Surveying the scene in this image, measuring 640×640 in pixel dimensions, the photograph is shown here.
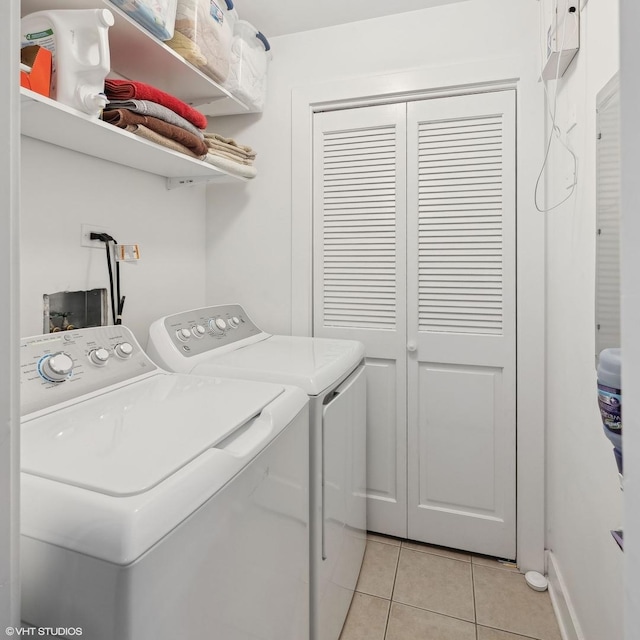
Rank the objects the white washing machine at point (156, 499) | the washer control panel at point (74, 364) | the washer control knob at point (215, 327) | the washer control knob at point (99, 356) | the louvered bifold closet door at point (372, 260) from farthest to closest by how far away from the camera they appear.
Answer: the louvered bifold closet door at point (372, 260), the washer control knob at point (215, 327), the washer control knob at point (99, 356), the washer control panel at point (74, 364), the white washing machine at point (156, 499)

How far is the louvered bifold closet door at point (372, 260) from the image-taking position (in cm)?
198

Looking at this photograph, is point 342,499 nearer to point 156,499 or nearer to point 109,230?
point 156,499

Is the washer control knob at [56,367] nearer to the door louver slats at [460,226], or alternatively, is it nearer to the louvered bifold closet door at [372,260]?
the louvered bifold closet door at [372,260]

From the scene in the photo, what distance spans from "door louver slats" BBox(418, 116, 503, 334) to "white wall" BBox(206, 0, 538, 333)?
0.33m

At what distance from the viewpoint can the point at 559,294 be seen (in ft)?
5.12

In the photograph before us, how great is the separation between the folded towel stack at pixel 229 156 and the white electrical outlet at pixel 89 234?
498 millimetres

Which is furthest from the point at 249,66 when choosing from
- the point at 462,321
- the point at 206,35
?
the point at 462,321

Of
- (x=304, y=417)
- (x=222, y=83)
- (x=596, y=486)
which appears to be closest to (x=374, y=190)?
(x=222, y=83)

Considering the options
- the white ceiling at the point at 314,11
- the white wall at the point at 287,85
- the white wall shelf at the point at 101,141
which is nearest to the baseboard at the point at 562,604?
the white wall at the point at 287,85

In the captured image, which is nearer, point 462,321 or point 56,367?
point 56,367

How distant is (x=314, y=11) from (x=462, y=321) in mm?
1568

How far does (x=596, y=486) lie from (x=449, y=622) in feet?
2.76

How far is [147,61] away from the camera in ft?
4.85

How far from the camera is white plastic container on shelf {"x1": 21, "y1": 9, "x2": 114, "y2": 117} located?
41.9 inches
